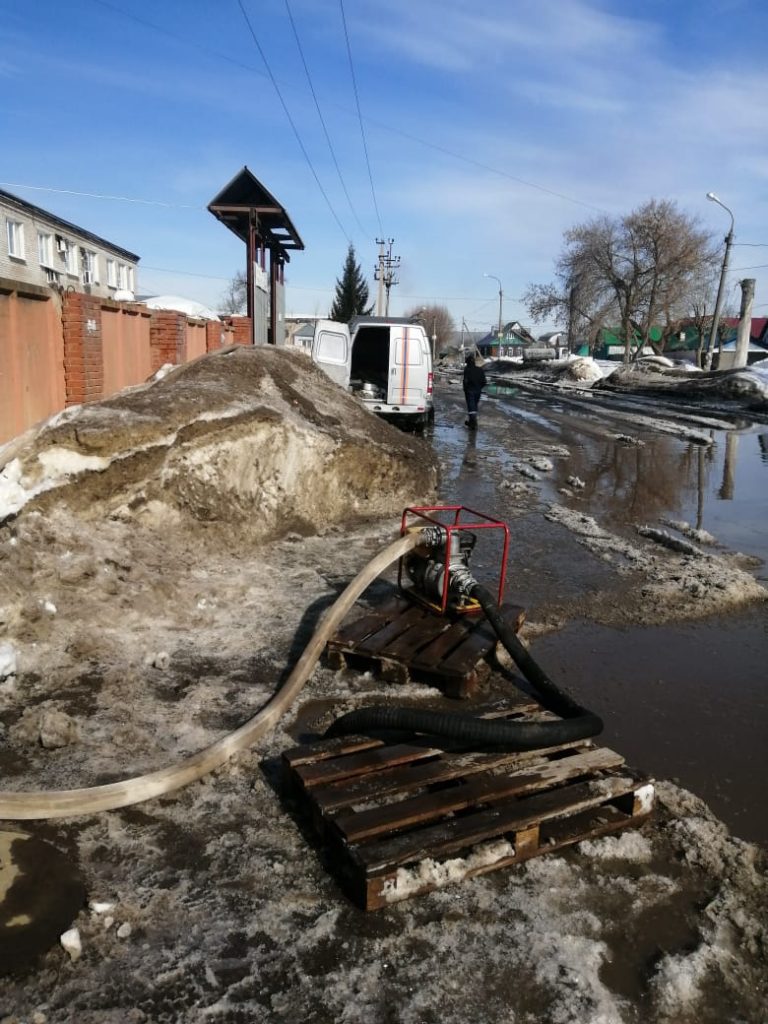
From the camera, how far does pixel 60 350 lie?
9078 mm

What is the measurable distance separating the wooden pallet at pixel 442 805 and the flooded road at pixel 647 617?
0.62m

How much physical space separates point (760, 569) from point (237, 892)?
635 cm

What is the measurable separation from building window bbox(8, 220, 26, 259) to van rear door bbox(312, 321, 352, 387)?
17523mm

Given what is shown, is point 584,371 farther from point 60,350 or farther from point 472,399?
point 60,350

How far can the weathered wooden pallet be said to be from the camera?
444cm

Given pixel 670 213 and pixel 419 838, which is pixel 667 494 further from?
pixel 670 213

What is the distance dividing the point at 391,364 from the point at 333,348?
1686 mm

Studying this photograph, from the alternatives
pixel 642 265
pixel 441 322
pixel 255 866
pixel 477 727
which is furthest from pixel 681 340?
pixel 255 866

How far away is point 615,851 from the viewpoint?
306 cm

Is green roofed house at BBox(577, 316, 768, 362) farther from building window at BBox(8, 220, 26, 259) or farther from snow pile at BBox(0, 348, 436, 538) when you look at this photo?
snow pile at BBox(0, 348, 436, 538)

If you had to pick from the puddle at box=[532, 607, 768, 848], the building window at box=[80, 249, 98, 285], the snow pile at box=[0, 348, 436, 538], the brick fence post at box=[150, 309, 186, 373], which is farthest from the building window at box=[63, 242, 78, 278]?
the puddle at box=[532, 607, 768, 848]

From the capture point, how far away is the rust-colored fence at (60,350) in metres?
7.84

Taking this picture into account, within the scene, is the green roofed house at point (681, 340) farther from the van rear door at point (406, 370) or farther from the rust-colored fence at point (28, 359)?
the rust-colored fence at point (28, 359)

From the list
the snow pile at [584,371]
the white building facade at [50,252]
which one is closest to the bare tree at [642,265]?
the snow pile at [584,371]
